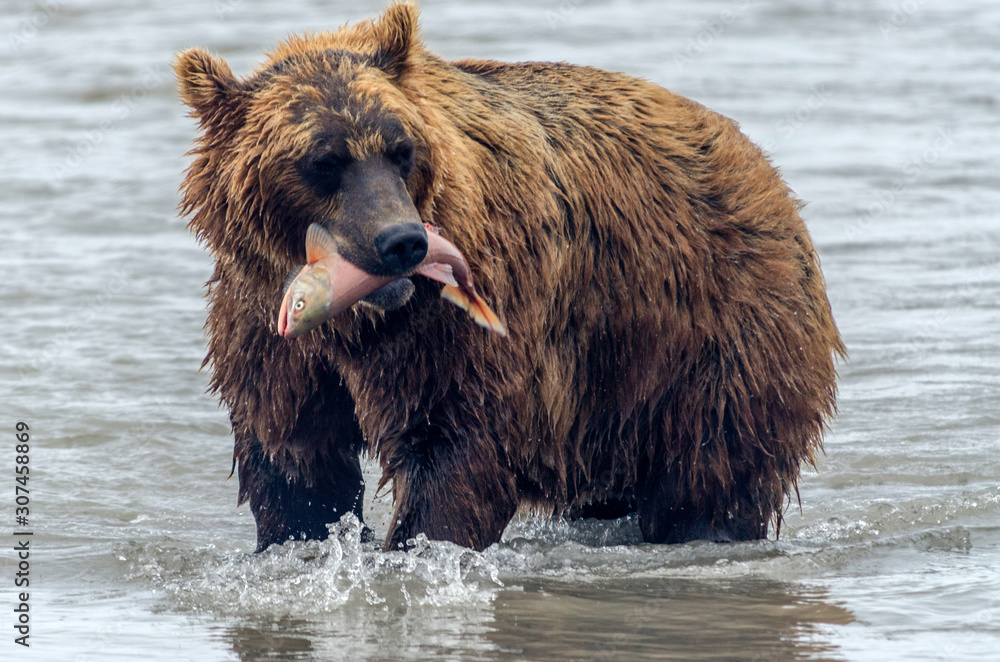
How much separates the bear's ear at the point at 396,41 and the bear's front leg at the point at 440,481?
1276mm

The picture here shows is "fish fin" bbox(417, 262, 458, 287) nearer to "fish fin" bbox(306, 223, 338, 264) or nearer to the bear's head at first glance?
the bear's head

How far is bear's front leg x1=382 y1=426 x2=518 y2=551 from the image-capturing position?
494cm

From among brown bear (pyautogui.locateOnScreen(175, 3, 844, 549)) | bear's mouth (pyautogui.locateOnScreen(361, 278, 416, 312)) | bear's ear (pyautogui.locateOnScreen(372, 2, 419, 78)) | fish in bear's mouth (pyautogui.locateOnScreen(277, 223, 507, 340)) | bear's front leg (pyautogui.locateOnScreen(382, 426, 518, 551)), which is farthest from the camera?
bear's front leg (pyautogui.locateOnScreen(382, 426, 518, 551))

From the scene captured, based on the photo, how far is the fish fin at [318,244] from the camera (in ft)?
14.7

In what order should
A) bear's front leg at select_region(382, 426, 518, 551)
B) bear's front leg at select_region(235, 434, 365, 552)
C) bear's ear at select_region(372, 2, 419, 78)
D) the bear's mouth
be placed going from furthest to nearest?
bear's front leg at select_region(235, 434, 365, 552), bear's front leg at select_region(382, 426, 518, 551), bear's ear at select_region(372, 2, 419, 78), the bear's mouth

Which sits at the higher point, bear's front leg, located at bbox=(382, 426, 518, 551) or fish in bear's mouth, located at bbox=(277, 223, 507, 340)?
fish in bear's mouth, located at bbox=(277, 223, 507, 340)

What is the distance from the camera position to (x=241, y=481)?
17.7 ft

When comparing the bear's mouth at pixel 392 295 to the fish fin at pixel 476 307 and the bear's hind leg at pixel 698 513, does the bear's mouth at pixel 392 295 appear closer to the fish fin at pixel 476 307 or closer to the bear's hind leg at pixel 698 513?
the fish fin at pixel 476 307

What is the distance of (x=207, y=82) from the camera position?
4676mm

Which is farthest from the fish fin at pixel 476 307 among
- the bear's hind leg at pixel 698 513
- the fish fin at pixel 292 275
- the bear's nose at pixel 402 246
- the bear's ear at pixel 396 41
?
the bear's hind leg at pixel 698 513

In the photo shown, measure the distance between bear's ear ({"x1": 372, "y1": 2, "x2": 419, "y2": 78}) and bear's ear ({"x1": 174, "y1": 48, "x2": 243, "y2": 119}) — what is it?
19.8 inches

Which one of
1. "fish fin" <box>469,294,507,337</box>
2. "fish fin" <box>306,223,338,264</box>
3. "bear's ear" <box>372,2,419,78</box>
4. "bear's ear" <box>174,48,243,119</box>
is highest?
"bear's ear" <box>372,2,419,78</box>

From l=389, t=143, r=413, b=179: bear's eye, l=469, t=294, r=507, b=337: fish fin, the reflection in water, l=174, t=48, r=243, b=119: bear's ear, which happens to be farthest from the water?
l=174, t=48, r=243, b=119: bear's ear

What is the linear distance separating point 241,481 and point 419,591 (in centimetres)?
93
